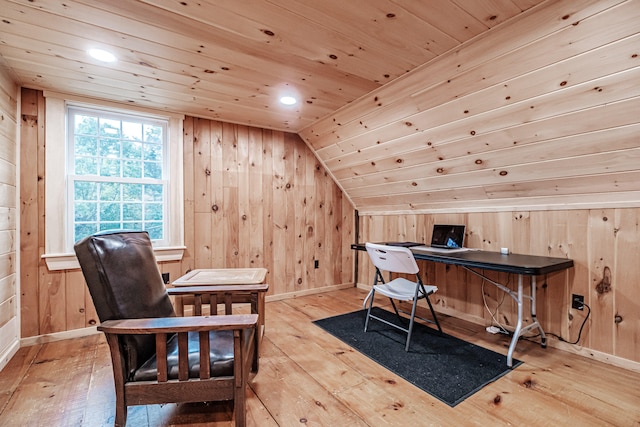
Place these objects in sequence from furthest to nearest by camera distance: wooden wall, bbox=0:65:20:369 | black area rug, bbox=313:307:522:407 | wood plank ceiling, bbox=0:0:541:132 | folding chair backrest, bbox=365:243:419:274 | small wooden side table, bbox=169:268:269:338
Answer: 1. folding chair backrest, bbox=365:243:419:274
2. wooden wall, bbox=0:65:20:369
3. small wooden side table, bbox=169:268:269:338
4. black area rug, bbox=313:307:522:407
5. wood plank ceiling, bbox=0:0:541:132

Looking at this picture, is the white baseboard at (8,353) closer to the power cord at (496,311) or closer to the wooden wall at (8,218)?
the wooden wall at (8,218)

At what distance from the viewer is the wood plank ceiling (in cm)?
150

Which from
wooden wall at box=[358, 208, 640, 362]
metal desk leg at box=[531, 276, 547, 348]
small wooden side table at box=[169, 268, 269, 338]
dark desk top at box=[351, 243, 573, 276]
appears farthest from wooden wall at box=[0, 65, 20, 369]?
metal desk leg at box=[531, 276, 547, 348]

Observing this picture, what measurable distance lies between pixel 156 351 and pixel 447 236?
2.65 metres

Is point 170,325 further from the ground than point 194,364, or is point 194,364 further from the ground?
point 170,325

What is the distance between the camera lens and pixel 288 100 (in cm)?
271

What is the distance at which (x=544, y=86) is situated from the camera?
69.7 inches

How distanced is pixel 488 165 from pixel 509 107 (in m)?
0.58

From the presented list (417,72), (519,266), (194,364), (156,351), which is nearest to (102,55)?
(156,351)

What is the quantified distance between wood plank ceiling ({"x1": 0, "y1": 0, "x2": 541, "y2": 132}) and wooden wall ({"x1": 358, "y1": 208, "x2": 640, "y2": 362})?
62.7 inches

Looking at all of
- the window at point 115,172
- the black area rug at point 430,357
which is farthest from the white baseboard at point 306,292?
the window at point 115,172

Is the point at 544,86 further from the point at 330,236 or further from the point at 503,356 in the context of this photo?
the point at 330,236

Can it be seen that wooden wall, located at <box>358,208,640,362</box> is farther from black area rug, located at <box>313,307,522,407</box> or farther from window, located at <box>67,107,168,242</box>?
window, located at <box>67,107,168,242</box>

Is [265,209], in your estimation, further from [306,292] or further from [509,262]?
[509,262]
